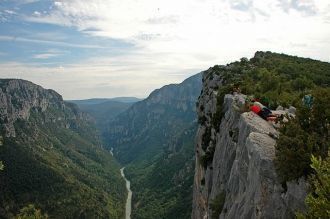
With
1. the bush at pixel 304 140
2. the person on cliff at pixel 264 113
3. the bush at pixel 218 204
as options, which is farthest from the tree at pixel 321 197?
the bush at pixel 218 204

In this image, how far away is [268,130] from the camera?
30.2 m

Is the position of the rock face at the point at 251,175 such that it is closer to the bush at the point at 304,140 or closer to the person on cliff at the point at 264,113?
the person on cliff at the point at 264,113

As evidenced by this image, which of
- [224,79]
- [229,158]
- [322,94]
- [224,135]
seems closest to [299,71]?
[224,79]

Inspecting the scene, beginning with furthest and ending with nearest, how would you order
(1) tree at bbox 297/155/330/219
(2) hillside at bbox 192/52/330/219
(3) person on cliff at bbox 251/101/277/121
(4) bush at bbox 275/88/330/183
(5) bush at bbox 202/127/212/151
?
Answer: (5) bush at bbox 202/127/212/151 < (3) person on cliff at bbox 251/101/277/121 < (2) hillside at bbox 192/52/330/219 < (4) bush at bbox 275/88/330/183 < (1) tree at bbox 297/155/330/219

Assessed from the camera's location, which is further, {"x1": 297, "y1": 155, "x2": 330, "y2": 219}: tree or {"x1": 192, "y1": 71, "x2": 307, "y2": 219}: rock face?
{"x1": 192, "y1": 71, "x2": 307, "y2": 219}: rock face

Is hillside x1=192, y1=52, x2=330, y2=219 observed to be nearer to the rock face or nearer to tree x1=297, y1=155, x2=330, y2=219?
the rock face

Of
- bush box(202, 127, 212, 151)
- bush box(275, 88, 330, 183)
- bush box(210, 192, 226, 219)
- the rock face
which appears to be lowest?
bush box(210, 192, 226, 219)

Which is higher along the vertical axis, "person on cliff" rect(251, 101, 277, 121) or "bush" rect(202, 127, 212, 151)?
"person on cliff" rect(251, 101, 277, 121)

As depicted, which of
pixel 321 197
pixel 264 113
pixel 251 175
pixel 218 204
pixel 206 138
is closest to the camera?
pixel 321 197

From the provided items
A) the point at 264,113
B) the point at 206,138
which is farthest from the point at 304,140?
the point at 206,138

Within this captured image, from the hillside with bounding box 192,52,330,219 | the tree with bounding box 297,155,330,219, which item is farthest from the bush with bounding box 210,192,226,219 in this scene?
the tree with bounding box 297,155,330,219

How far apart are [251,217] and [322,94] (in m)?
Answer: 8.25

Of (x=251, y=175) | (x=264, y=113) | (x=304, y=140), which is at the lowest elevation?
(x=251, y=175)

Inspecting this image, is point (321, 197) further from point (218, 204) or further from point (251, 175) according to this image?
point (218, 204)
